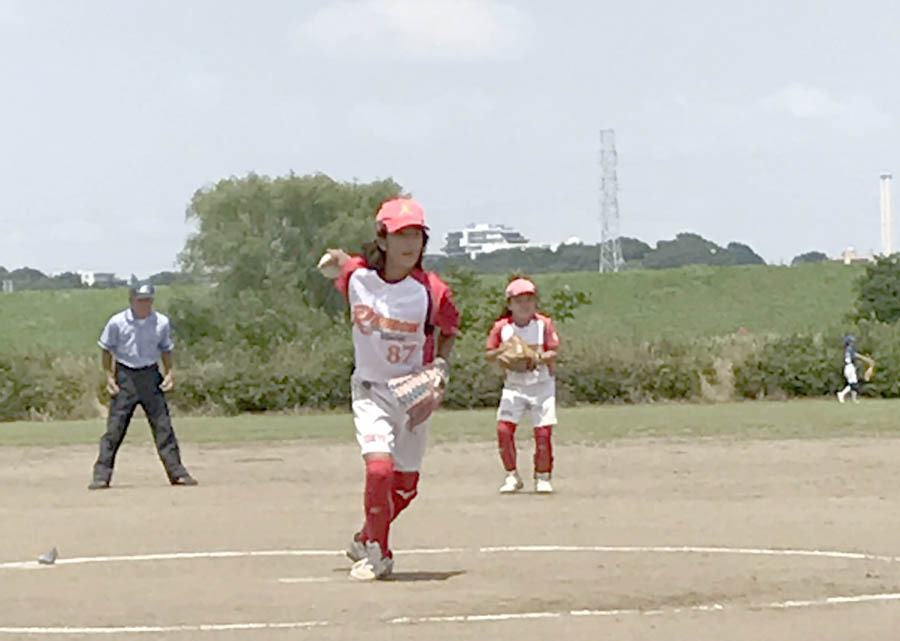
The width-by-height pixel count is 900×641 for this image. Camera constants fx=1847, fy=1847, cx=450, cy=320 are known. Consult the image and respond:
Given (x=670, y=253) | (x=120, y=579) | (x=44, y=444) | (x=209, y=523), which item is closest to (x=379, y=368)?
(x=120, y=579)

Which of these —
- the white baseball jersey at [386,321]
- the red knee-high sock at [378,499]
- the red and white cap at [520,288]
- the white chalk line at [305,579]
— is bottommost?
the white chalk line at [305,579]

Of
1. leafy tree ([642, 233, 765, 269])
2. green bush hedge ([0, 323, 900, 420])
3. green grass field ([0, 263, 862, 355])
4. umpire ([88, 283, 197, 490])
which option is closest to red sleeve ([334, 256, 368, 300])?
umpire ([88, 283, 197, 490])

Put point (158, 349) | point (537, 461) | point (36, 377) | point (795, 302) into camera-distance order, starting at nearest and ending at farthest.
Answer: point (537, 461)
point (158, 349)
point (36, 377)
point (795, 302)

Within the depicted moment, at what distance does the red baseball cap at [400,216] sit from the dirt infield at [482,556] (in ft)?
6.46

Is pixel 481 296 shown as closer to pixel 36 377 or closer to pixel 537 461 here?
pixel 36 377

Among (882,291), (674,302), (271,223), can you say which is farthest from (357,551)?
(674,302)

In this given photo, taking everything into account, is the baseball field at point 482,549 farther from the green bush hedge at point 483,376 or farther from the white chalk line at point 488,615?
the green bush hedge at point 483,376

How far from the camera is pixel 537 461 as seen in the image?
681 inches

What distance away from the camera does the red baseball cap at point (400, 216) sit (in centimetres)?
1023

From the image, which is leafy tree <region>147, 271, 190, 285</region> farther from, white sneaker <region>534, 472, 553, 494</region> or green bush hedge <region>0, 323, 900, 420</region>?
white sneaker <region>534, 472, 553, 494</region>

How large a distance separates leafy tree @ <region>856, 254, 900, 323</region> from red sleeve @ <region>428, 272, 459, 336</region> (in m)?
53.1

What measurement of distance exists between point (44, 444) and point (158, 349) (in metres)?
11.1

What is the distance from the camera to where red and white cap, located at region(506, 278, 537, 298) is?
55.3 feet

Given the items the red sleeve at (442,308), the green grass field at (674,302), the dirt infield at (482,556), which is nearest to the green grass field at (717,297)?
the green grass field at (674,302)
